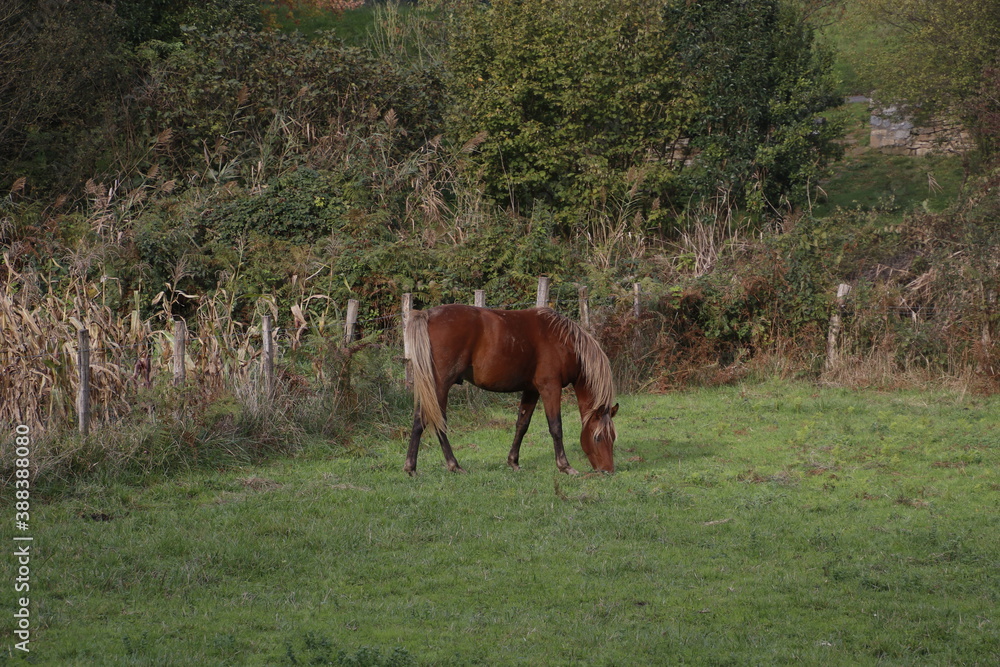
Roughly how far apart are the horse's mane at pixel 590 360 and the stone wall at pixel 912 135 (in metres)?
18.4

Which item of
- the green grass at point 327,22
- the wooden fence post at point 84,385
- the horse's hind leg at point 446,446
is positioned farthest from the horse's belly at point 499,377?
the green grass at point 327,22

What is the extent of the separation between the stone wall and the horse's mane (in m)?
18.4

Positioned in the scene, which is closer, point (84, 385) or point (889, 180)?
point (84, 385)

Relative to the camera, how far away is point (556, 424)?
31.5 feet

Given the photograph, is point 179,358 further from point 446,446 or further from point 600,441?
point 600,441

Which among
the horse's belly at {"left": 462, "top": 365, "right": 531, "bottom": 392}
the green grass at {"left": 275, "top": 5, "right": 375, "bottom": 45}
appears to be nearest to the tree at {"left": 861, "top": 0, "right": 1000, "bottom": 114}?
the green grass at {"left": 275, "top": 5, "right": 375, "bottom": 45}

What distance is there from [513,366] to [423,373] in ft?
2.90

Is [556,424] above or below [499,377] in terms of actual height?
below

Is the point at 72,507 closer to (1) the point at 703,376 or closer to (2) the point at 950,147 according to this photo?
(1) the point at 703,376

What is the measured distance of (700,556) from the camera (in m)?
6.92

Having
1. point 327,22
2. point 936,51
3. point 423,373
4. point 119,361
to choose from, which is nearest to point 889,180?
point 936,51

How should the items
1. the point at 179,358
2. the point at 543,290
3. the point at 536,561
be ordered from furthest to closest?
the point at 543,290 → the point at 179,358 → the point at 536,561

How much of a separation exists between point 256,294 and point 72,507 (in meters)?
8.11

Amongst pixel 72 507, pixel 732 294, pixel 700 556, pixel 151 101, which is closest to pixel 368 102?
pixel 151 101
